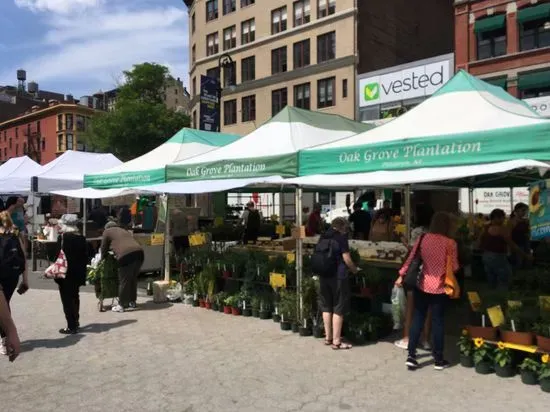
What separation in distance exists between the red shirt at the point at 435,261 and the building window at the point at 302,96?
35.4 m

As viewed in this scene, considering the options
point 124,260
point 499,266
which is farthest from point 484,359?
point 124,260

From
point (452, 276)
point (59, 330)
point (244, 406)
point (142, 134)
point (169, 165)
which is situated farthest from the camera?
point (142, 134)

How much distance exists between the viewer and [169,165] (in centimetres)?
917

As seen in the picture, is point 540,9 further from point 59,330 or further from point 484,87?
point 59,330

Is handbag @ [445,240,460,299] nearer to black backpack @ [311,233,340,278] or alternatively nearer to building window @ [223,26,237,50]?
black backpack @ [311,233,340,278]

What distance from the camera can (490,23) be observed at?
102ft

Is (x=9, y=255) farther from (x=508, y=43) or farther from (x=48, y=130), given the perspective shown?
(x=48, y=130)

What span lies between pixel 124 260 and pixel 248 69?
125ft

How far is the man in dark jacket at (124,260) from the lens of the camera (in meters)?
8.83

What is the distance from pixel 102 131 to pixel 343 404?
4314 centimetres

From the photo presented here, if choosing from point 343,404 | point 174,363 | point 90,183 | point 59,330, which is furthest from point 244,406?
point 90,183

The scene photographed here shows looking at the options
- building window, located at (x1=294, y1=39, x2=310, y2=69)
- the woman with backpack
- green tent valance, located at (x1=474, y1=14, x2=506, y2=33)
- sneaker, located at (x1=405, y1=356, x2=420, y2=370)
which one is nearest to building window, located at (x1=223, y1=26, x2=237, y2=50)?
building window, located at (x1=294, y1=39, x2=310, y2=69)

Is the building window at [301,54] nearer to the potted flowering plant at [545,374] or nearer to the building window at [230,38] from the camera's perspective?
the building window at [230,38]

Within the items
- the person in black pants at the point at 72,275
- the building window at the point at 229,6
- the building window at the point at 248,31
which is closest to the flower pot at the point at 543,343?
the person in black pants at the point at 72,275
